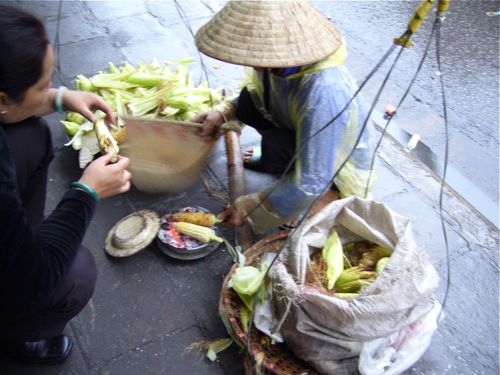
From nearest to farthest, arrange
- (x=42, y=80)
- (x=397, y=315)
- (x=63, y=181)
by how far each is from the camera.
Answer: (x=42, y=80), (x=397, y=315), (x=63, y=181)

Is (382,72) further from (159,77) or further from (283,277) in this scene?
(283,277)

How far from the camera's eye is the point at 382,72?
3.70 m

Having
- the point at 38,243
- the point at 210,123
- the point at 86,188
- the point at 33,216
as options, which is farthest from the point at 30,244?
the point at 210,123

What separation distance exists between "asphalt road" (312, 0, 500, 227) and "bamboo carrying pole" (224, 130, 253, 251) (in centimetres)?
142

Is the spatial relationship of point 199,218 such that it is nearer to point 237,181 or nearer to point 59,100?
point 237,181

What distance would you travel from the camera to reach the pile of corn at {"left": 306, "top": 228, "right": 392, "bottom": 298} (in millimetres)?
1730

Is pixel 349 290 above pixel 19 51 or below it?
below

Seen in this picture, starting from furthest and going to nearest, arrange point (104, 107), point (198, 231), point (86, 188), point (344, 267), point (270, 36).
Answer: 1. point (198, 231)
2. point (104, 107)
3. point (344, 267)
4. point (270, 36)
5. point (86, 188)

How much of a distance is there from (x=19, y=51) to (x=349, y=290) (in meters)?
1.45

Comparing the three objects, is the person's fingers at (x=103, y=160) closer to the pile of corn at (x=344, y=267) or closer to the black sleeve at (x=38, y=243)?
the black sleeve at (x=38, y=243)

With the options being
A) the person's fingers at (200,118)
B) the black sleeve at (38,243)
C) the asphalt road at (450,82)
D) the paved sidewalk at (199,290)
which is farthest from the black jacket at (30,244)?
the asphalt road at (450,82)

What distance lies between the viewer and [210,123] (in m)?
2.34

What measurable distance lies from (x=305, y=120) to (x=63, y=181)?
1.59 meters

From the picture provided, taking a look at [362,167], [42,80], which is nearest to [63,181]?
[42,80]
